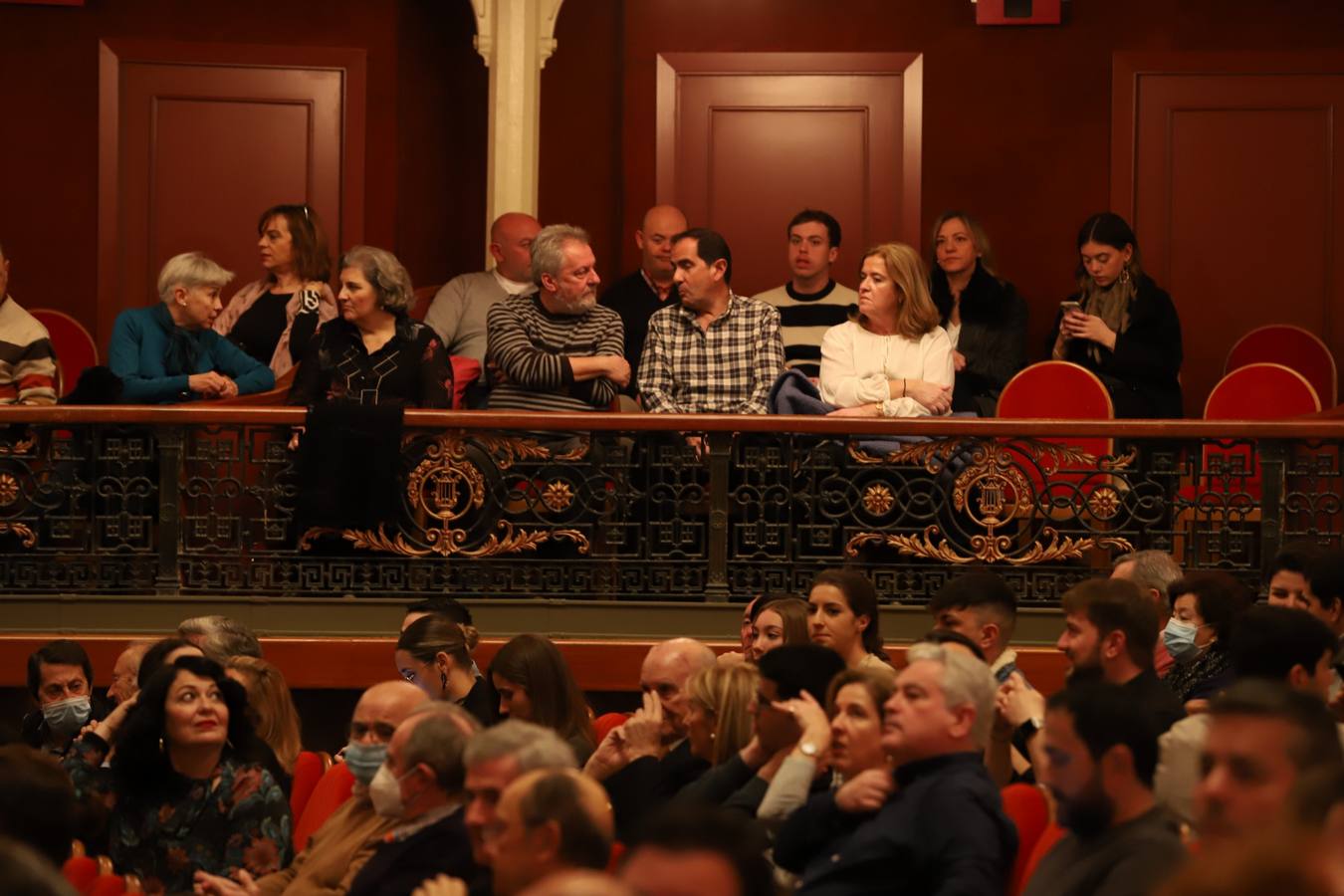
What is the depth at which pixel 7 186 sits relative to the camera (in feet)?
33.7

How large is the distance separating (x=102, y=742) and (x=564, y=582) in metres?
2.29

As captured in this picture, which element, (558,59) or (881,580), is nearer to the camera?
(881,580)

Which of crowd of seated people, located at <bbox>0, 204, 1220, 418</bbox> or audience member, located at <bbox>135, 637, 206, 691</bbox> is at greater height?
crowd of seated people, located at <bbox>0, 204, 1220, 418</bbox>

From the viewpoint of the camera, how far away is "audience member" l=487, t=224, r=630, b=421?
7.55m

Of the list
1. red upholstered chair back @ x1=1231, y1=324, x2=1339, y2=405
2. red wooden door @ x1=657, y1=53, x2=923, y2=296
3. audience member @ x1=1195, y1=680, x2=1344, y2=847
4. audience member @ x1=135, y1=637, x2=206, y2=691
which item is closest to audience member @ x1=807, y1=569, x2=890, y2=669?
audience member @ x1=135, y1=637, x2=206, y2=691

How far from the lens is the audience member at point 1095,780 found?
3701 millimetres

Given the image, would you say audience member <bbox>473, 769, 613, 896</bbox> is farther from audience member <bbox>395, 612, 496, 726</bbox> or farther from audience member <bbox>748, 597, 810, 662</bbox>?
audience member <bbox>395, 612, 496, 726</bbox>

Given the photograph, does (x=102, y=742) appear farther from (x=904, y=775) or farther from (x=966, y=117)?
(x=966, y=117)

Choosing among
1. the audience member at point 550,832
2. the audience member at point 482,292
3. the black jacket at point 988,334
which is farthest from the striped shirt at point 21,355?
the audience member at point 550,832

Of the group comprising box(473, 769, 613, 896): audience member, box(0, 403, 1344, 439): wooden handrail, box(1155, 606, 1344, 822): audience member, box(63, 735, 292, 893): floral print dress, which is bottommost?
box(63, 735, 292, 893): floral print dress

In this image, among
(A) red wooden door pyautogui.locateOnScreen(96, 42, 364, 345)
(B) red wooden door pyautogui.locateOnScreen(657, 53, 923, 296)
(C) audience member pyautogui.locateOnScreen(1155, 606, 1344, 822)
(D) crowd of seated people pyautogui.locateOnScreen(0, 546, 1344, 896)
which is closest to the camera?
(D) crowd of seated people pyautogui.locateOnScreen(0, 546, 1344, 896)

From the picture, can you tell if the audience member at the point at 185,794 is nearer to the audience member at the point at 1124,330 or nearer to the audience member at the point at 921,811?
the audience member at the point at 921,811

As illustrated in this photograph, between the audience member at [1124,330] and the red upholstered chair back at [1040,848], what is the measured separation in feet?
14.0

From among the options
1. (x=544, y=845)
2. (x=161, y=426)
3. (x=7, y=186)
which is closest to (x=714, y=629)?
(x=161, y=426)
